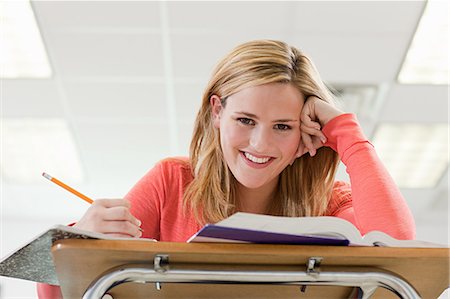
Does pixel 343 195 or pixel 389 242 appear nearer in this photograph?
pixel 389 242

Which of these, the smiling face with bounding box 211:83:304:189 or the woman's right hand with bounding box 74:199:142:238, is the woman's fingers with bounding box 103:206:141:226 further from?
the smiling face with bounding box 211:83:304:189

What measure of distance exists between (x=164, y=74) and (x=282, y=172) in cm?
220

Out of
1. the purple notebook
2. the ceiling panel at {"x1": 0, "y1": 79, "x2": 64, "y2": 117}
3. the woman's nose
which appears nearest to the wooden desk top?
the purple notebook

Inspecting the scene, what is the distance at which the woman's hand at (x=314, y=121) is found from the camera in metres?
1.45

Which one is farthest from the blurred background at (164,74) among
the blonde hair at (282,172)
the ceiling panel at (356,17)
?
the blonde hair at (282,172)

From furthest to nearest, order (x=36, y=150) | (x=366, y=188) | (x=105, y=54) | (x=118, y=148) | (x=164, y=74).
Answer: (x=36, y=150) → (x=118, y=148) → (x=164, y=74) → (x=105, y=54) → (x=366, y=188)

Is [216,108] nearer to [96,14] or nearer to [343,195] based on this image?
[343,195]

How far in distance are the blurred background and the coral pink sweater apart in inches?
72.5

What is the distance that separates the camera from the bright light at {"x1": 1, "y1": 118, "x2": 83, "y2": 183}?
4.21 metres

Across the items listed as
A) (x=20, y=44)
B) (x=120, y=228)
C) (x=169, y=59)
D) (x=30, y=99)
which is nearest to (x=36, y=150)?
(x=30, y=99)

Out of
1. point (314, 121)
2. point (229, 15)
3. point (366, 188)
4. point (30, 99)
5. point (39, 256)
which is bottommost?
point (39, 256)

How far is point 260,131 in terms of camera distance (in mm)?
1375

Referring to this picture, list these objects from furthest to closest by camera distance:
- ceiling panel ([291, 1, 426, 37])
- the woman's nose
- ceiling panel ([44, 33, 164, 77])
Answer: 1. ceiling panel ([44, 33, 164, 77])
2. ceiling panel ([291, 1, 426, 37])
3. the woman's nose

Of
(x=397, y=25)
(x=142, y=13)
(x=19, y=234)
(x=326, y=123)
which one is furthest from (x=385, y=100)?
(x=19, y=234)
